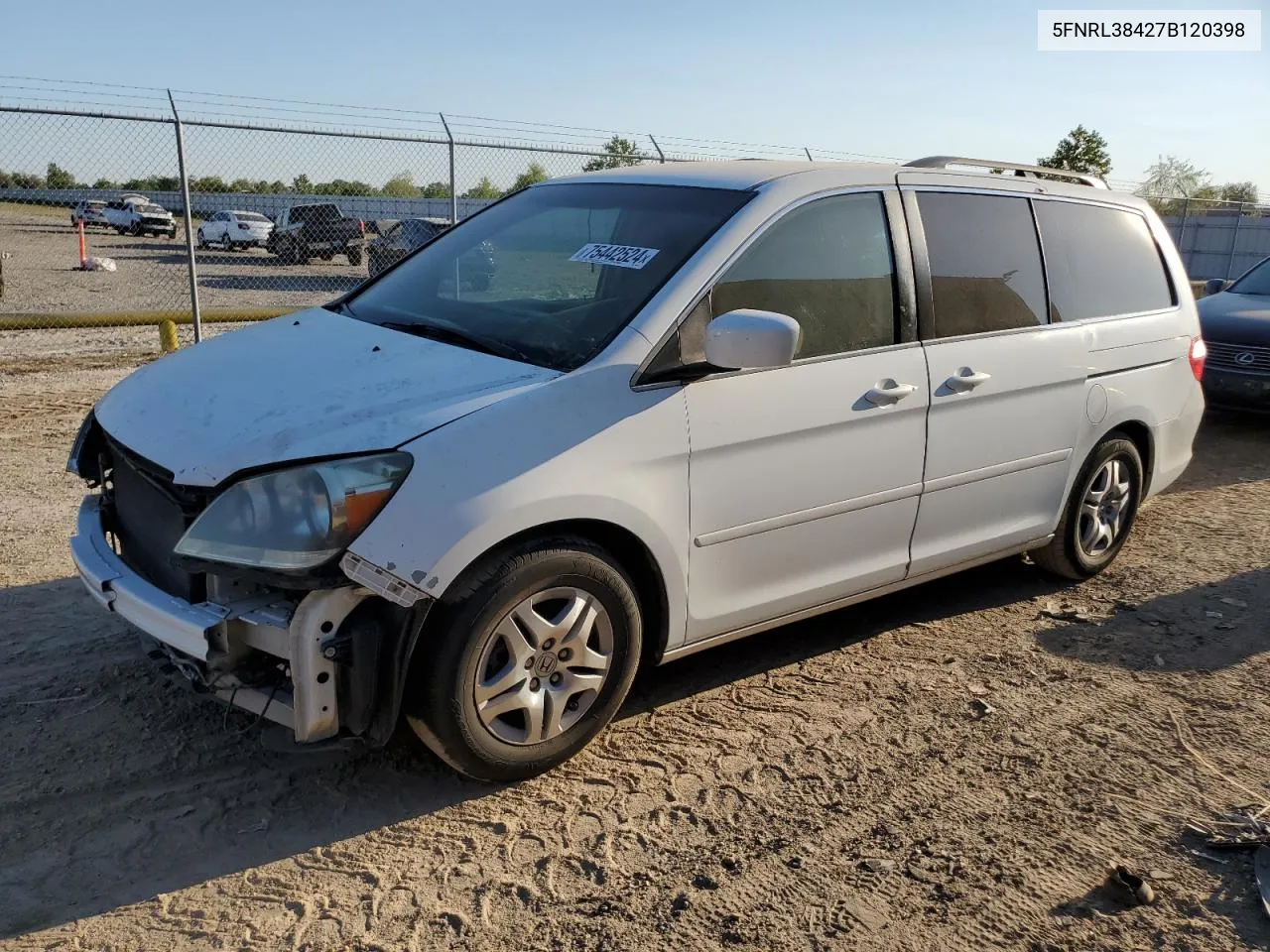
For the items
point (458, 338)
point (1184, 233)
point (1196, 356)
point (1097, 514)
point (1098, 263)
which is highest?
point (1184, 233)

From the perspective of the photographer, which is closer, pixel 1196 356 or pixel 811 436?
pixel 811 436

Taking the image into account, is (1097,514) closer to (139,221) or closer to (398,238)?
(398,238)

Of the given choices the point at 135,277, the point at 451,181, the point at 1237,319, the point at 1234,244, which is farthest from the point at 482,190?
the point at 1234,244

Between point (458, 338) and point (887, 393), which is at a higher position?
point (458, 338)

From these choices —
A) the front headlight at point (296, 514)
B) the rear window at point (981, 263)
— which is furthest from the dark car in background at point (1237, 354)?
the front headlight at point (296, 514)

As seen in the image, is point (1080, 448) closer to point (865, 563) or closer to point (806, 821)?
point (865, 563)

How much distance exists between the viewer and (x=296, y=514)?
113 inches

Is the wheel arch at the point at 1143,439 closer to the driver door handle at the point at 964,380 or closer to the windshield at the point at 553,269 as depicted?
the driver door handle at the point at 964,380

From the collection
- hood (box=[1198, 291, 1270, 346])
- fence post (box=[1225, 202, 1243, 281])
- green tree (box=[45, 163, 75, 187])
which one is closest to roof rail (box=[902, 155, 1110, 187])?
hood (box=[1198, 291, 1270, 346])

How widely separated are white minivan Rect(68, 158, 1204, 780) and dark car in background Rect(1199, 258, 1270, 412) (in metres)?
4.83

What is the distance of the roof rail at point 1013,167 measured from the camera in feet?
15.0

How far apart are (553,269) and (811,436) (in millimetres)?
1140

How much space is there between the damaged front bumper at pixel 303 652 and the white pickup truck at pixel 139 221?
29380mm

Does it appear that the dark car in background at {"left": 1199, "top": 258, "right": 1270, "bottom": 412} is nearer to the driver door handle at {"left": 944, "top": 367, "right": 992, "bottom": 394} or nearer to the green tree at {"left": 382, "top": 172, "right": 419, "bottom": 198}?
the driver door handle at {"left": 944, "top": 367, "right": 992, "bottom": 394}
